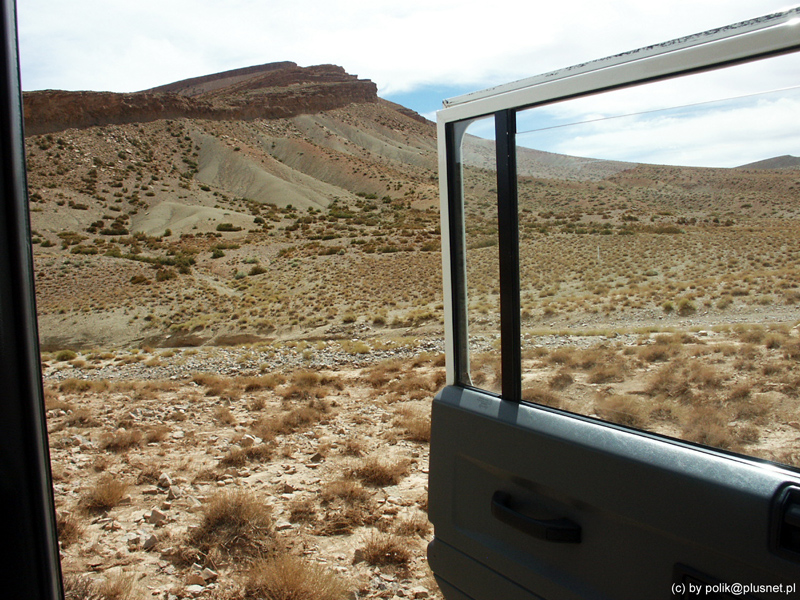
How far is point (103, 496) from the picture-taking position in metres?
4.94

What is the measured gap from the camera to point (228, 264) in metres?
31.8

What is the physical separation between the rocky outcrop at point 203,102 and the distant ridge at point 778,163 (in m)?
52.3

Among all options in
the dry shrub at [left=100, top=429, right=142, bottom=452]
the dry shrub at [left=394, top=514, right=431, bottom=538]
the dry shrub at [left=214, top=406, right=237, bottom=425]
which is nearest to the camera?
the dry shrub at [left=394, top=514, right=431, bottom=538]

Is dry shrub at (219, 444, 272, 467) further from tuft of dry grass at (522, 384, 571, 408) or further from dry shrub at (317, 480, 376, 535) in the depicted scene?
tuft of dry grass at (522, 384, 571, 408)

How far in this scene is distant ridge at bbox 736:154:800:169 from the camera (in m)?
1.28

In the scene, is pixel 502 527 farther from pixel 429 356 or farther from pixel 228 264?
pixel 228 264

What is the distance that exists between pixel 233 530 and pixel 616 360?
151 inches

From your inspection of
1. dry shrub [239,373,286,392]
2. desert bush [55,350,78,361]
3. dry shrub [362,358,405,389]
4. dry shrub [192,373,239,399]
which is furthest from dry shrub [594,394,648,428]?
desert bush [55,350,78,361]

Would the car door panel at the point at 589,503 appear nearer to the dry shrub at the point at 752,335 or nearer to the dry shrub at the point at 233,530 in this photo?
the dry shrub at the point at 752,335

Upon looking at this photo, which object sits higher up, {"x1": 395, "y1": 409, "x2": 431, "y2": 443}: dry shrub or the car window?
the car window

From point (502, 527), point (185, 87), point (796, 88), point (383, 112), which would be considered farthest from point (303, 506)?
point (185, 87)

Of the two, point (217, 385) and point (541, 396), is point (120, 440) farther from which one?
point (541, 396)

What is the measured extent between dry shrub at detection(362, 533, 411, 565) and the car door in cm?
215

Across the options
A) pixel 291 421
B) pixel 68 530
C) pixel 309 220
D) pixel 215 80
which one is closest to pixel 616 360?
pixel 68 530
